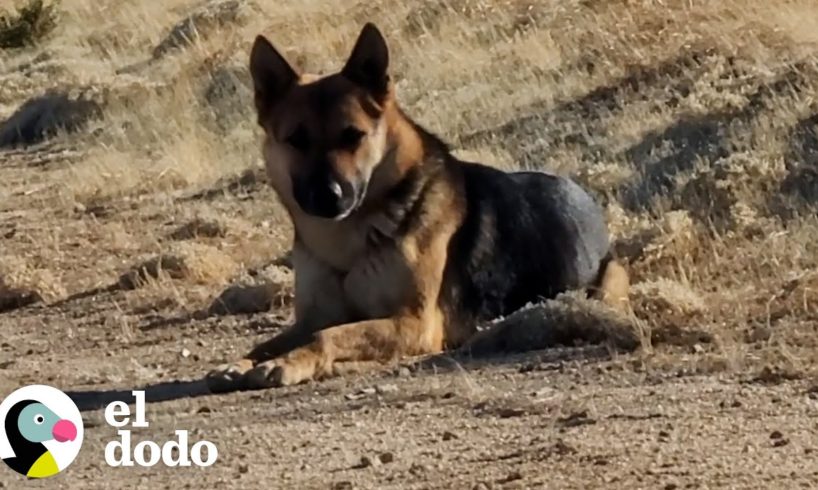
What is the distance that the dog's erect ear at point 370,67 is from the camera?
7824mm

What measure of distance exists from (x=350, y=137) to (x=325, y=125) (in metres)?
0.13

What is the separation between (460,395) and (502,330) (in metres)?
0.97

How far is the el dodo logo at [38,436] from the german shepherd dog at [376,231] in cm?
78

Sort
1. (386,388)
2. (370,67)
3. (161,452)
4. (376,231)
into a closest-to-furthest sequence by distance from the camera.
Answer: (161,452) < (386,388) < (376,231) < (370,67)

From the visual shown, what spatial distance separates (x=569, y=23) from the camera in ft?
53.2

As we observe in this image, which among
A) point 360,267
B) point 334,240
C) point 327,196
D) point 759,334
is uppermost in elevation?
point 327,196

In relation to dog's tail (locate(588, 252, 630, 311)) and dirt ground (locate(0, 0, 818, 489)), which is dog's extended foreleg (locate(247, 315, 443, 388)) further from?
dog's tail (locate(588, 252, 630, 311))

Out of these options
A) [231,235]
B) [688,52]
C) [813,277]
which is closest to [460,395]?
[813,277]

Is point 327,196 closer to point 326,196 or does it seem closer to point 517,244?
point 326,196

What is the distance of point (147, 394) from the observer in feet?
24.1

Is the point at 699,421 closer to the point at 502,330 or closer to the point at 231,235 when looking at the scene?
the point at 502,330

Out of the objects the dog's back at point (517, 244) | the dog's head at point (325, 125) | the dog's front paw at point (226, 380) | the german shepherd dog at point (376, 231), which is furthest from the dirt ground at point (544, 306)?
the dog's head at point (325, 125)

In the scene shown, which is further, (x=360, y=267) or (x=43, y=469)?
(x=360, y=267)

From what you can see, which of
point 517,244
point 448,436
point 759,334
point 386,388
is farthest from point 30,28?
point 448,436
